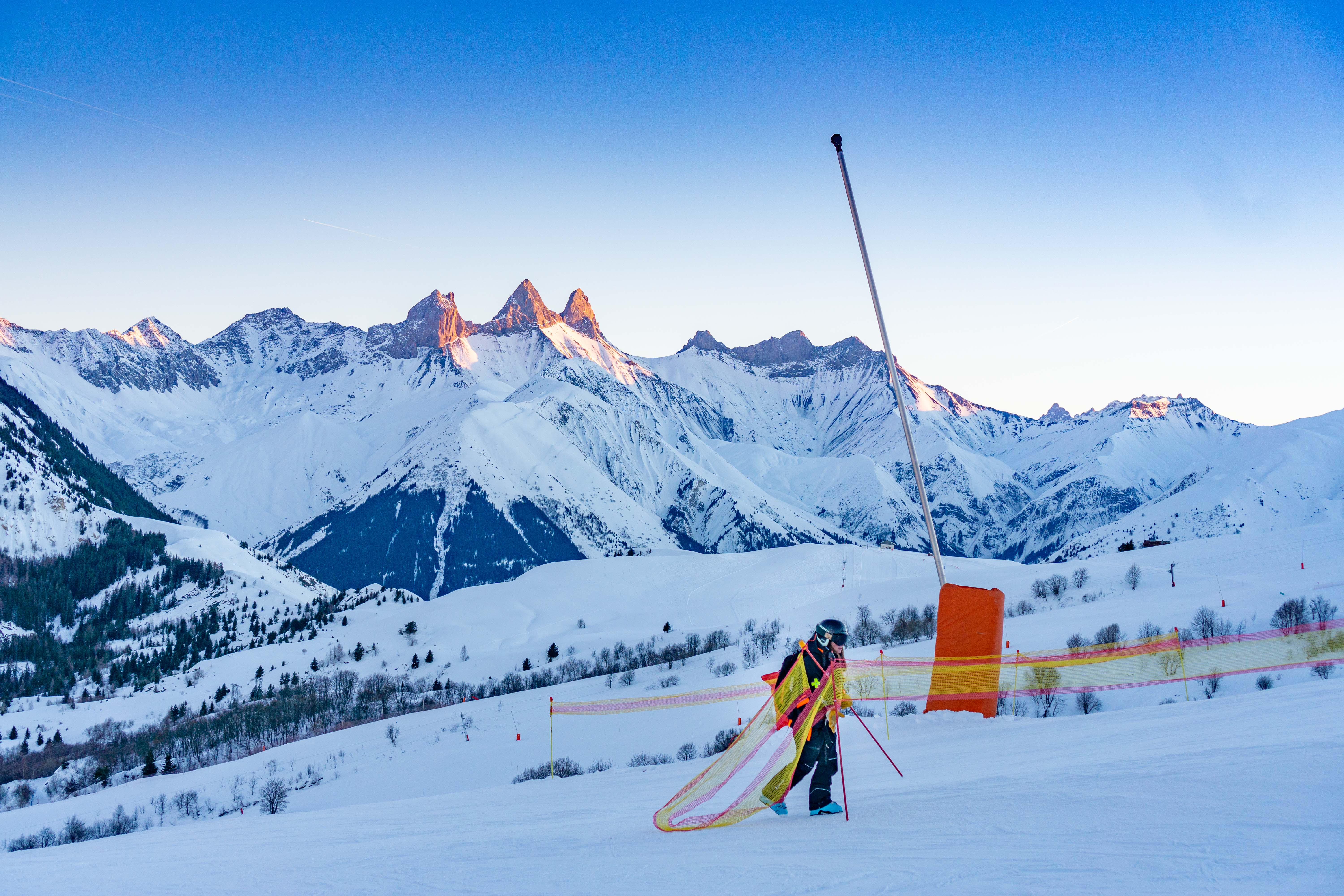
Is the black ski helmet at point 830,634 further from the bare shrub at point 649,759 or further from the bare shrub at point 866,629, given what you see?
the bare shrub at point 866,629

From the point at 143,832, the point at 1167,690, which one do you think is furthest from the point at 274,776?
the point at 1167,690

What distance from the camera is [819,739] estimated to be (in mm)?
9000

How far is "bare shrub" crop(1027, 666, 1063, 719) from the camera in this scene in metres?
17.7

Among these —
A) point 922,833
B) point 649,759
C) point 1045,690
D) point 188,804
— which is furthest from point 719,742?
point 188,804

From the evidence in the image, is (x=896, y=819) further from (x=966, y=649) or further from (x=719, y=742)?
(x=719, y=742)

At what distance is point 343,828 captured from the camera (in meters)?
12.0

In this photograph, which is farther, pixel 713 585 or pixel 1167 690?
pixel 713 585

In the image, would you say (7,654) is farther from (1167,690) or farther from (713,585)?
(1167,690)

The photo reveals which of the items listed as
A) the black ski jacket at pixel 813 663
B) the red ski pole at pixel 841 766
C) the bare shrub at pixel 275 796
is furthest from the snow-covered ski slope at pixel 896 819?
the black ski jacket at pixel 813 663

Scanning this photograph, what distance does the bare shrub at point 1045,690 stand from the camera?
17.7 meters

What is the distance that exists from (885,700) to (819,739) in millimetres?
6875

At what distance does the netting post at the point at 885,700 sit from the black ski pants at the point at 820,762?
507cm

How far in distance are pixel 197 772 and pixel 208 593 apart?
106 metres

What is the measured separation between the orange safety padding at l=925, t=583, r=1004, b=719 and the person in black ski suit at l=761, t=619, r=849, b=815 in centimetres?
685
